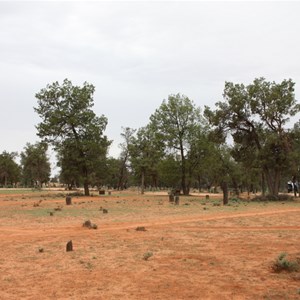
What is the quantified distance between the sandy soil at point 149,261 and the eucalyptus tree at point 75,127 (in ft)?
91.7

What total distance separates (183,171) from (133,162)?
13645 millimetres

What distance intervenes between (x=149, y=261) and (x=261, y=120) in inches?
1283

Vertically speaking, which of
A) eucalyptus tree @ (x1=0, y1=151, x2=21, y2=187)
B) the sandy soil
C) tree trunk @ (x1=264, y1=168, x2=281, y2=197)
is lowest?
the sandy soil

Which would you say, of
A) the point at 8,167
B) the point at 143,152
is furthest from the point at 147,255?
the point at 8,167

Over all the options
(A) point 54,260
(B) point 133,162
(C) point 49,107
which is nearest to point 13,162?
(B) point 133,162

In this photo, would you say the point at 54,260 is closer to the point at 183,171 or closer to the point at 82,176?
the point at 82,176

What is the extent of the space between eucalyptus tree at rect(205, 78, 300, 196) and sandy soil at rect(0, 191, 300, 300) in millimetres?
20858

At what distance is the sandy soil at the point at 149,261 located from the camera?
8359 mm

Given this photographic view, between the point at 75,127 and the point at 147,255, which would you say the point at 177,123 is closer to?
the point at 75,127

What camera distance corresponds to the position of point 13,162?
10381cm

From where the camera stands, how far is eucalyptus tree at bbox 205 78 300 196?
38.9 meters

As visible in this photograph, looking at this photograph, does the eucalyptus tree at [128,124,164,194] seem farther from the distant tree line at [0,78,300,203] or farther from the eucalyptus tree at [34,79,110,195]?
the eucalyptus tree at [34,79,110,195]

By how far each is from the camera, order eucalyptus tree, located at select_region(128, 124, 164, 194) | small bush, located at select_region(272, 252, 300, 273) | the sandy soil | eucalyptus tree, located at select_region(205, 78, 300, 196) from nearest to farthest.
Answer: the sandy soil, small bush, located at select_region(272, 252, 300, 273), eucalyptus tree, located at select_region(205, 78, 300, 196), eucalyptus tree, located at select_region(128, 124, 164, 194)

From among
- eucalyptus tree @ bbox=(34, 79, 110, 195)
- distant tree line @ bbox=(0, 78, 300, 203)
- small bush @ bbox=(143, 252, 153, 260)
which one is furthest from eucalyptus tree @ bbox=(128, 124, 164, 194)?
small bush @ bbox=(143, 252, 153, 260)
